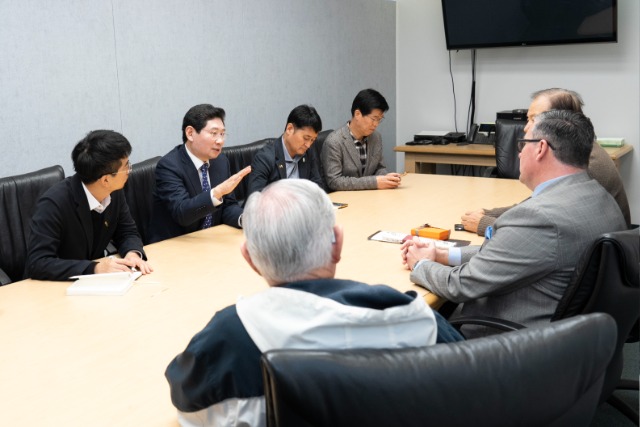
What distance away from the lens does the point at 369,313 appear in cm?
110

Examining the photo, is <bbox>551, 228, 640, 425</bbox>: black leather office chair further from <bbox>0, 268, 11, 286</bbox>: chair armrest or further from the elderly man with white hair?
<bbox>0, 268, 11, 286</bbox>: chair armrest

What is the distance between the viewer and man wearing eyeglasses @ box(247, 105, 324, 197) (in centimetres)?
371

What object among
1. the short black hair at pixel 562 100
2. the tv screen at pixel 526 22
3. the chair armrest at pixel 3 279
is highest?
the tv screen at pixel 526 22

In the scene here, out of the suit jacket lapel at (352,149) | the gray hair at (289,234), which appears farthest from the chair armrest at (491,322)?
the suit jacket lapel at (352,149)

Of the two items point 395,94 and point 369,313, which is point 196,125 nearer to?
point 369,313

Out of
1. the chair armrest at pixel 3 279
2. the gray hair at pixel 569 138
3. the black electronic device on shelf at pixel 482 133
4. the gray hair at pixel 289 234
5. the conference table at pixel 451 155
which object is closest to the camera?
the gray hair at pixel 289 234

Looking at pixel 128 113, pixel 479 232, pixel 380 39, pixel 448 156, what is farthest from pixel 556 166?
pixel 380 39

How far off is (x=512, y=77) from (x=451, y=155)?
99cm

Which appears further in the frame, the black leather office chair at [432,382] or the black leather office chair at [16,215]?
the black leather office chair at [16,215]

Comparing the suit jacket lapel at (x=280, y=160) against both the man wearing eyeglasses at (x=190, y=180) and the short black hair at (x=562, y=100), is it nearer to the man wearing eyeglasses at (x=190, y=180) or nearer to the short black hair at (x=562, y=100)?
the man wearing eyeglasses at (x=190, y=180)

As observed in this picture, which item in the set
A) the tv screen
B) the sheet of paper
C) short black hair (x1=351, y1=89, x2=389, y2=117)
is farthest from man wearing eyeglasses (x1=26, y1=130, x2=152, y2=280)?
the tv screen

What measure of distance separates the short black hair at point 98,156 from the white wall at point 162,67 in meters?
1.14

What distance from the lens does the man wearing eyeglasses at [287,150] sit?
3.71 m

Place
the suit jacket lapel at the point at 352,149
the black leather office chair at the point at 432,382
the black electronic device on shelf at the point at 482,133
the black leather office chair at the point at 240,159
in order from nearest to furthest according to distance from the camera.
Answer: the black leather office chair at the point at 432,382, the black leather office chair at the point at 240,159, the suit jacket lapel at the point at 352,149, the black electronic device on shelf at the point at 482,133
